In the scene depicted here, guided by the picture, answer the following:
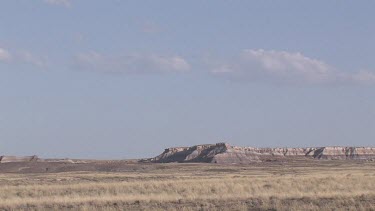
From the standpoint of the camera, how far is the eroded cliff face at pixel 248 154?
148 meters

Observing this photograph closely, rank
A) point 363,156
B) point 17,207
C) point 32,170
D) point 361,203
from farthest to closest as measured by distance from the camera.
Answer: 1. point 363,156
2. point 32,170
3. point 17,207
4. point 361,203

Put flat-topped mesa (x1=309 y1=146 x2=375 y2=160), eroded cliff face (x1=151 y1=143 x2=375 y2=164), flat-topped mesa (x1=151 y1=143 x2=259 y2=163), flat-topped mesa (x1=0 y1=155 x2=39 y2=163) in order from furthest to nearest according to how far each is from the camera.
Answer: flat-topped mesa (x1=309 y1=146 x2=375 y2=160)
eroded cliff face (x1=151 y1=143 x2=375 y2=164)
flat-topped mesa (x1=151 y1=143 x2=259 y2=163)
flat-topped mesa (x1=0 y1=155 x2=39 y2=163)

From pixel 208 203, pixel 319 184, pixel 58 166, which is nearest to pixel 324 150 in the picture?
pixel 58 166

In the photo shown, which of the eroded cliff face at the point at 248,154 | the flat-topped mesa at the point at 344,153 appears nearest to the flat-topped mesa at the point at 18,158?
the eroded cliff face at the point at 248,154

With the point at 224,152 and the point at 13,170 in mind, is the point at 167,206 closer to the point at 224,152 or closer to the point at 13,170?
the point at 13,170

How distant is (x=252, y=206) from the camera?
2811 centimetres

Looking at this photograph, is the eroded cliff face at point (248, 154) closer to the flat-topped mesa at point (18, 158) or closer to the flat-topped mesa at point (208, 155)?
the flat-topped mesa at point (208, 155)

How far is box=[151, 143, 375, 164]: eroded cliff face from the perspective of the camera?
485 feet

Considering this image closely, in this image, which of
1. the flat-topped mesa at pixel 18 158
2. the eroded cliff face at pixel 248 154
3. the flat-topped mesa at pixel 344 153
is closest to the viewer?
the flat-topped mesa at pixel 18 158

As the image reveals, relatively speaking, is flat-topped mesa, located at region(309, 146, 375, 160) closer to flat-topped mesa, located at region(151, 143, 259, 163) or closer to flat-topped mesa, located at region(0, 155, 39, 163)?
flat-topped mesa, located at region(151, 143, 259, 163)

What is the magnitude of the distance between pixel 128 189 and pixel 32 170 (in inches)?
2802

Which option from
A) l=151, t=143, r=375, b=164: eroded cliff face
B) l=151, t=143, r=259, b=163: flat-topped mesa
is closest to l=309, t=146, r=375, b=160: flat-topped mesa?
l=151, t=143, r=375, b=164: eroded cliff face

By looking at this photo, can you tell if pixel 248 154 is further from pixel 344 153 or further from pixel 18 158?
pixel 18 158

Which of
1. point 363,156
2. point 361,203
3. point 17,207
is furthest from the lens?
point 363,156
